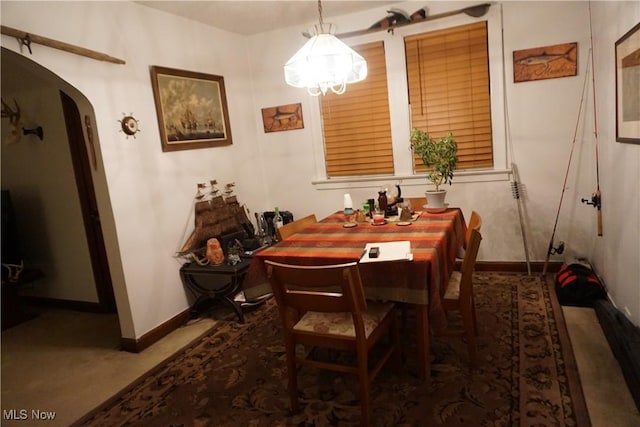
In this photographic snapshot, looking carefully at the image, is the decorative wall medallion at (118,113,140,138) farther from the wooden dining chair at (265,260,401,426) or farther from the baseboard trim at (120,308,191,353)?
the wooden dining chair at (265,260,401,426)

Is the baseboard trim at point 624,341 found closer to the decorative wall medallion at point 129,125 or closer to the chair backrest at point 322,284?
the chair backrest at point 322,284

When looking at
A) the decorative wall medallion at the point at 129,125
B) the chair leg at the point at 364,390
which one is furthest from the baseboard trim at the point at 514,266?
the decorative wall medallion at the point at 129,125

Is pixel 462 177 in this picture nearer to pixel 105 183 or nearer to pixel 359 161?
pixel 359 161

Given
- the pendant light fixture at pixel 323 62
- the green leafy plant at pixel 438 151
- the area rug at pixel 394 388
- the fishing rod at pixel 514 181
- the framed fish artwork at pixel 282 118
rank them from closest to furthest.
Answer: the area rug at pixel 394 388 → the pendant light fixture at pixel 323 62 → the green leafy plant at pixel 438 151 → the fishing rod at pixel 514 181 → the framed fish artwork at pixel 282 118

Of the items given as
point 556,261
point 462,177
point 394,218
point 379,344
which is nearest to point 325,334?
point 379,344

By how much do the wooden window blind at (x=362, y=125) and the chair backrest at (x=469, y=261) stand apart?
1.97 metres

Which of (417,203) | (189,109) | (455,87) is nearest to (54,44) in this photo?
(189,109)

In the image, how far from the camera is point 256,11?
368cm

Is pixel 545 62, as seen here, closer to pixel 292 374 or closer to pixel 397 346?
pixel 397 346

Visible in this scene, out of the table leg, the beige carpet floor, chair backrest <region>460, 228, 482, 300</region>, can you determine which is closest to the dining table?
the table leg

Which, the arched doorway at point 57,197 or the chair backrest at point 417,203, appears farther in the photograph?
the arched doorway at point 57,197

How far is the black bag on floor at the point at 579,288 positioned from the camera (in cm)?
301

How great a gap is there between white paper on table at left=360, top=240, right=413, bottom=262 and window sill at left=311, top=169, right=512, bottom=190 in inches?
69.4

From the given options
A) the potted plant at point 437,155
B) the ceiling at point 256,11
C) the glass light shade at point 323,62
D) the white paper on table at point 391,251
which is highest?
the ceiling at point 256,11
